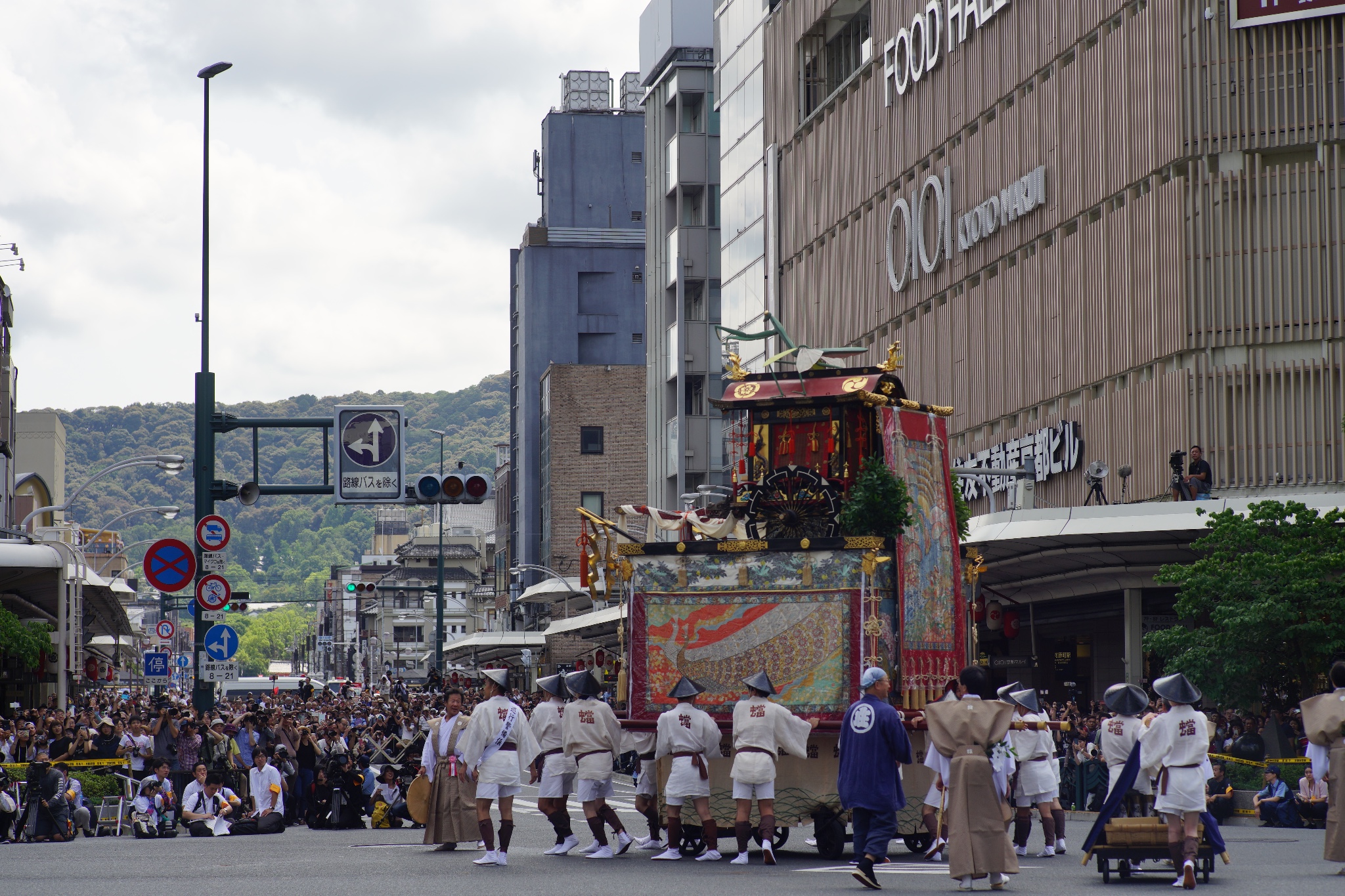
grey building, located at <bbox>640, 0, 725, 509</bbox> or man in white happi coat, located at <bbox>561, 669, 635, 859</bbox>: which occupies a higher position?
grey building, located at <bbox>640, 0, 725, 509</bbox>

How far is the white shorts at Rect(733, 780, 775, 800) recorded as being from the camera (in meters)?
16.9

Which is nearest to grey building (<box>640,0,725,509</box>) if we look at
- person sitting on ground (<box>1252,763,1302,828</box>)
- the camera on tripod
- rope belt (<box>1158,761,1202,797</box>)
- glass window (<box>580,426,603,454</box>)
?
glass window (<box>580,426,603,454</box>)

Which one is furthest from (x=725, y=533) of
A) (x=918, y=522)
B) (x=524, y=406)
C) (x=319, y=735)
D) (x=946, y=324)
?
(x=524, y=406)

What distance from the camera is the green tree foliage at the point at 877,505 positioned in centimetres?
1891

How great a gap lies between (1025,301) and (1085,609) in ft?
24.2

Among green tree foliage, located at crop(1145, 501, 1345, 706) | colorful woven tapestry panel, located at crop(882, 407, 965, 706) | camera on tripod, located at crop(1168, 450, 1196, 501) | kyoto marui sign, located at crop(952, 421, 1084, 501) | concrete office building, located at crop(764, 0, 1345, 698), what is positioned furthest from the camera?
kyoto marui sign, located at crop(952, 421, 1084, 501)

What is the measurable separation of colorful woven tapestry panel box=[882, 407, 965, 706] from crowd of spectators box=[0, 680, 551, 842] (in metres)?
5.79

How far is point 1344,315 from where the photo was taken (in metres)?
34.8

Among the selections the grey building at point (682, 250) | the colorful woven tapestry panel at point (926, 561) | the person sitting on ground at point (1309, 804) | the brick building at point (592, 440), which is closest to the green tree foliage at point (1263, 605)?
the person sitting on ground at point (1309, 804)

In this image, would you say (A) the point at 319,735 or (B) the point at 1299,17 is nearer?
(A) the point at 319,735

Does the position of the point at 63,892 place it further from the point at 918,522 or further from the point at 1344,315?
the point at 1344,315

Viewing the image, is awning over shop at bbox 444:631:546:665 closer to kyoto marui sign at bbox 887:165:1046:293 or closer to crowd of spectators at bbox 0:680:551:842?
kyoto marui sign at bbox 887:165:1046:293

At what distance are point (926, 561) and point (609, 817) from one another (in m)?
4.44

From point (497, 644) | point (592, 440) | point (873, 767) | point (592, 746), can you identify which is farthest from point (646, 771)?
point (592, 440)
